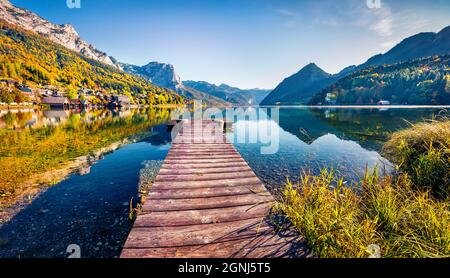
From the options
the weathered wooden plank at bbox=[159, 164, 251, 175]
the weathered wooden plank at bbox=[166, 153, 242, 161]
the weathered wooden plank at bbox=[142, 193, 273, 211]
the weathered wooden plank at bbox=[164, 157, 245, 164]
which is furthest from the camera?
the weathered wooden plank at bbox=[166, 153, 242, 161]

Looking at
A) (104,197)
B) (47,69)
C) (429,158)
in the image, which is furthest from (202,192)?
(47,69)

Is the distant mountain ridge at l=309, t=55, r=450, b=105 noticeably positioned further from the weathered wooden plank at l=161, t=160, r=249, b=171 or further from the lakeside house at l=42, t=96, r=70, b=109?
the lakeside house at l=42, t=96, r=70, b=109

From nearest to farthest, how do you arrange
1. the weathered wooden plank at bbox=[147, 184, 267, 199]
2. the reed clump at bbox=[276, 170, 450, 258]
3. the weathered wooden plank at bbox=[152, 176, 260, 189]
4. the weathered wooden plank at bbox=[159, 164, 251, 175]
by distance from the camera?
the reed clump at bbox=[276, 170, 450, 258], the weathered wooden plank at bbox=[147, 184, 267, 199], the weathered wooden plank at bbox=[152, 176, 260, 189], the weathered wooden plank at bbox=[159, 164, 251, 175]

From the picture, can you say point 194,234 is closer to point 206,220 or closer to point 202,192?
point 206,220

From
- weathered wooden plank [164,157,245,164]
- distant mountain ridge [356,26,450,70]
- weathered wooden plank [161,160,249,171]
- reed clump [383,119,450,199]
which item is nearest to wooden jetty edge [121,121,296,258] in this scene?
weathered wooden plank [161,160,249,171]

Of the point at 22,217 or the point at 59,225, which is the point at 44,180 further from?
the point at 59,225

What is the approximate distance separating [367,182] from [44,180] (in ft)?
40.6

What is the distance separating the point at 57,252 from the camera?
4344mm

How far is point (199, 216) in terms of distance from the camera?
361 cm

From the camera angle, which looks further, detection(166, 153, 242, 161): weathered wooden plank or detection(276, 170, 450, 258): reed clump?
detection(166, 153, 242, 161): weathered wooden plank

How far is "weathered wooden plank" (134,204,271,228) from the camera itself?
3.38 metres

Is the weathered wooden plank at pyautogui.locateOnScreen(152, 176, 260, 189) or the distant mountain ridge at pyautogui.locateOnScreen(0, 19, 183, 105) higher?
the distant mountain ridge at pyautogui.locateOnScreen(0, 19, 183, 105)

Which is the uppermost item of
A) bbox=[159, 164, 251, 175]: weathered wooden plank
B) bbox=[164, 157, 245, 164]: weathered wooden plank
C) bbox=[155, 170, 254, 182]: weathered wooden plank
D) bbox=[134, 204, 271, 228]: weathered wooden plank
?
bbox=[164, 157, 245, 164]: weathered wooden plank
